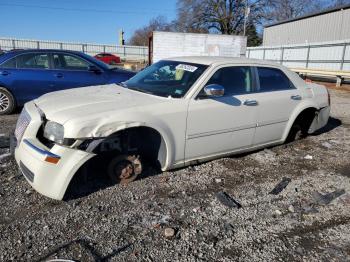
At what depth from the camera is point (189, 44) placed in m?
18.6

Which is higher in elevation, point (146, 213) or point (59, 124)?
point (59, 124)

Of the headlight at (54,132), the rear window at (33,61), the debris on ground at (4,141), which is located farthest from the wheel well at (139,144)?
the rear window at (33,61)

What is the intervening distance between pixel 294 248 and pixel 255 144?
7.34ft

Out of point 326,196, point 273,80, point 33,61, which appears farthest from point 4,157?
point 326,196

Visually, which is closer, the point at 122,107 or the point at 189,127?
the point at 122,107

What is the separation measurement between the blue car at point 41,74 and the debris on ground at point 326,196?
17.4ft

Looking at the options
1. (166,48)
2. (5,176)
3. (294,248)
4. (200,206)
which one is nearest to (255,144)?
(200,206)

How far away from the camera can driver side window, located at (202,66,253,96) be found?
4423 millimetres

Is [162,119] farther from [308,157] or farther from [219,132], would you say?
[308,157]

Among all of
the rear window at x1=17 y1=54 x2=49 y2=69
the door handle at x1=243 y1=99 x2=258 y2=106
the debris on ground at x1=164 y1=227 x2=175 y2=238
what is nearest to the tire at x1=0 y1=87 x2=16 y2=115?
the rear window at x1=17 y1=54 x2=49 y2=69

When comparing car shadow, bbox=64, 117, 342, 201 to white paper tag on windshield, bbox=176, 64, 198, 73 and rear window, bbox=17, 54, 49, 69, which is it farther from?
rear window, bbox=17, 54, 49, 69

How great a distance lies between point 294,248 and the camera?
115 inches

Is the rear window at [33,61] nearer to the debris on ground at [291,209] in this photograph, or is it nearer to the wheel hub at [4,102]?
the wheel hub at [4,102]

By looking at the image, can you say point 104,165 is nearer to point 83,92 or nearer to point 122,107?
point 122,107
